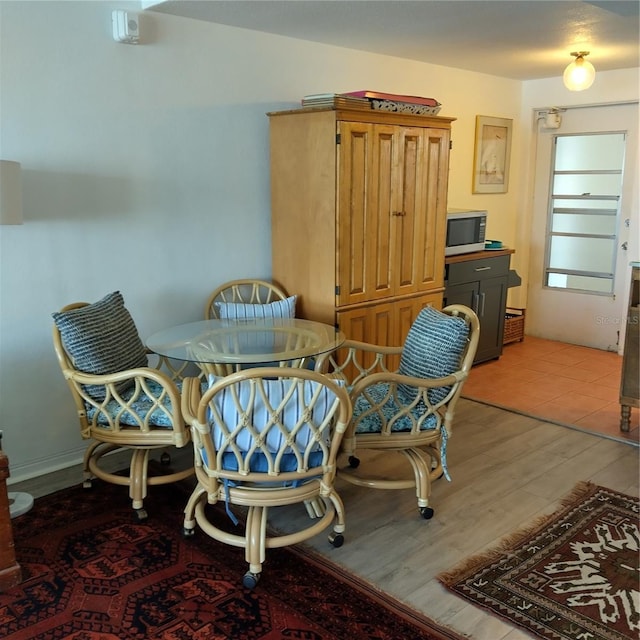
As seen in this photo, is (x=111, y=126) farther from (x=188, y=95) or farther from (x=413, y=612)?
(x=413, y=612)

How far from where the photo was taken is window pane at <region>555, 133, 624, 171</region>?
17.1 ft

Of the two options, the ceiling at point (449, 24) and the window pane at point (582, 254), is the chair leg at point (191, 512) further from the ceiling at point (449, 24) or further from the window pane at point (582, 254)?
the window pane at point (582, 254)

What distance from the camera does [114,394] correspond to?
8.50 feet

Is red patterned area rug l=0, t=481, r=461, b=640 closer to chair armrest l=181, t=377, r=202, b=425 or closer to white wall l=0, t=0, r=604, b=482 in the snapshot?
chair armrest l=181, t=377, r=202, b=425

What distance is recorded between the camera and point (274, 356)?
8.75 feet

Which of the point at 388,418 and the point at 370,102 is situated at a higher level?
the point at 370,102

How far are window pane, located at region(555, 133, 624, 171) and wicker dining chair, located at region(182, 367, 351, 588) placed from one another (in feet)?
13.4

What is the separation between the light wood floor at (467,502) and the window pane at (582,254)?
83.8 inches

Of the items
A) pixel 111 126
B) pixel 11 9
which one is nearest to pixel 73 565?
pixel 111 126

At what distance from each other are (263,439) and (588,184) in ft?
14.3

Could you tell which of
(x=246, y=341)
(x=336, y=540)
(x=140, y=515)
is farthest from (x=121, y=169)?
(x=336, y=540)

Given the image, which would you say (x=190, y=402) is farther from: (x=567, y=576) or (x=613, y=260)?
(x=613, y=260)

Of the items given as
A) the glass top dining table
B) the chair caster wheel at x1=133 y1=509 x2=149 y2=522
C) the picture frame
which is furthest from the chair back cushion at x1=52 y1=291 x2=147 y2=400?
the picture frame

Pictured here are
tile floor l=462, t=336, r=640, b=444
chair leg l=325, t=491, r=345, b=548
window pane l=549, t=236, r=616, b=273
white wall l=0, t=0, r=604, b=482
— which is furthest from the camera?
window pane l=549, t=236, r=616, b=273
